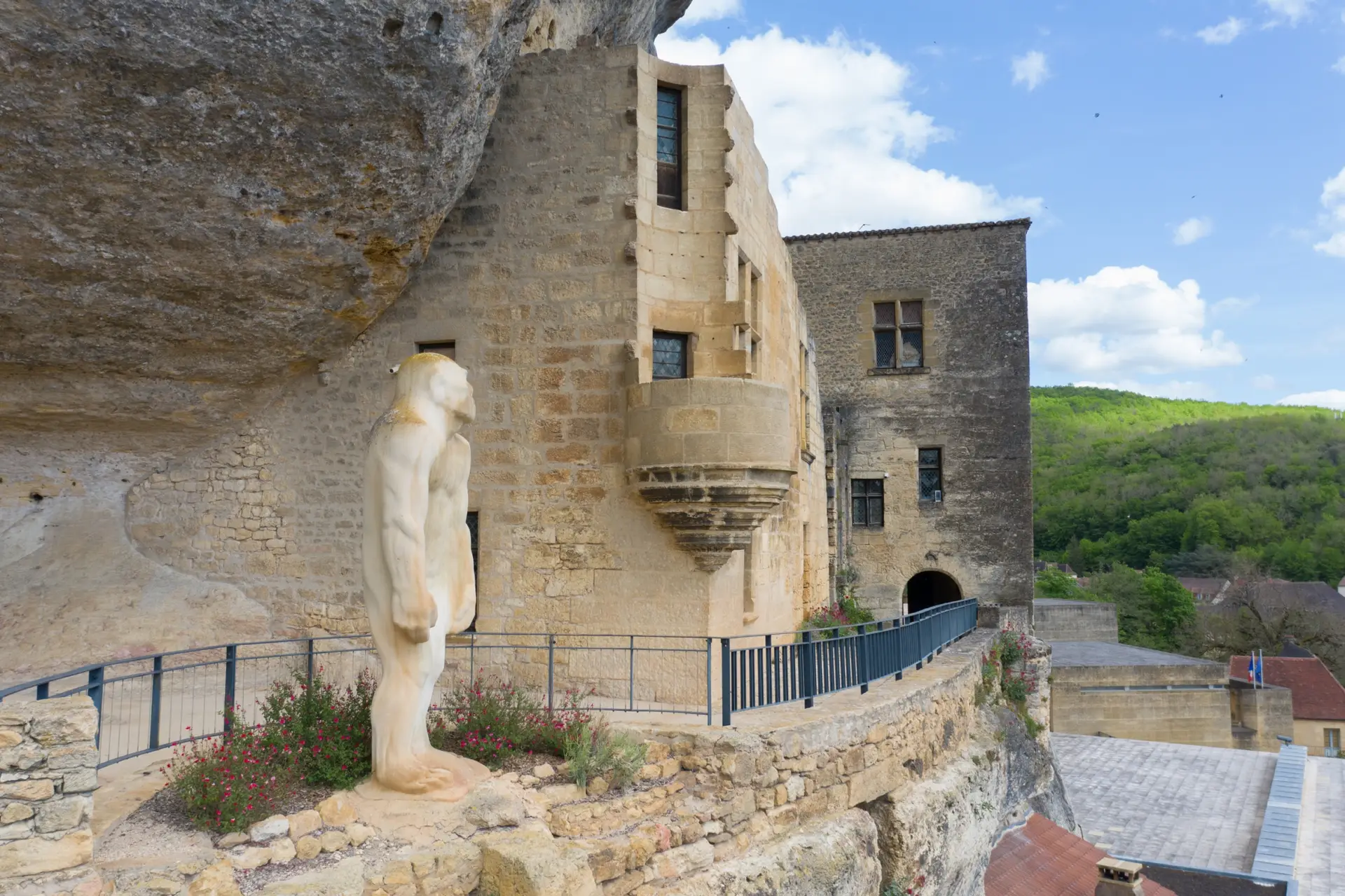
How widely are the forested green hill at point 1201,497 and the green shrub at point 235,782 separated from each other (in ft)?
185

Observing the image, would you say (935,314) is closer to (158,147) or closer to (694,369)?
(694,369)

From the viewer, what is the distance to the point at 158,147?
261 inches

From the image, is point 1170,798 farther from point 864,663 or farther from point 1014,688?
point 864,663

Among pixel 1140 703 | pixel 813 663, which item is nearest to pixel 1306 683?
pixel 1140 703

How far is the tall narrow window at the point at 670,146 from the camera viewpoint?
368 inches

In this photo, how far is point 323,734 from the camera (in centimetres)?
592

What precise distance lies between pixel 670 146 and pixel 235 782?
687 cm

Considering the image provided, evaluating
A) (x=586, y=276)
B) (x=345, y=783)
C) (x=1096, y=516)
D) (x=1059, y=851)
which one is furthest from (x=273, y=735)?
(x=1096, y=516)

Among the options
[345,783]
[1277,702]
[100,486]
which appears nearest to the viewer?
[345,783]

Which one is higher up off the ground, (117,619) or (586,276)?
(586,276)

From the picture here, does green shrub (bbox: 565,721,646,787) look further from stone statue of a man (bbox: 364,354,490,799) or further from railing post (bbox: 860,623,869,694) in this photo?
railing post (bbox: 860,623,869,694)

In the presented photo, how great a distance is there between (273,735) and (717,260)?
570 centimetres

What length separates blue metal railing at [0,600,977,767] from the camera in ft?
24.1

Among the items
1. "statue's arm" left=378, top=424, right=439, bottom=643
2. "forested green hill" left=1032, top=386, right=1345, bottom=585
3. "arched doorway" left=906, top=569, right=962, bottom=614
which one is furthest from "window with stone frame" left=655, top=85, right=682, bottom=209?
"forested green hill" left=1032, top=386, right=1345, bottom=585
